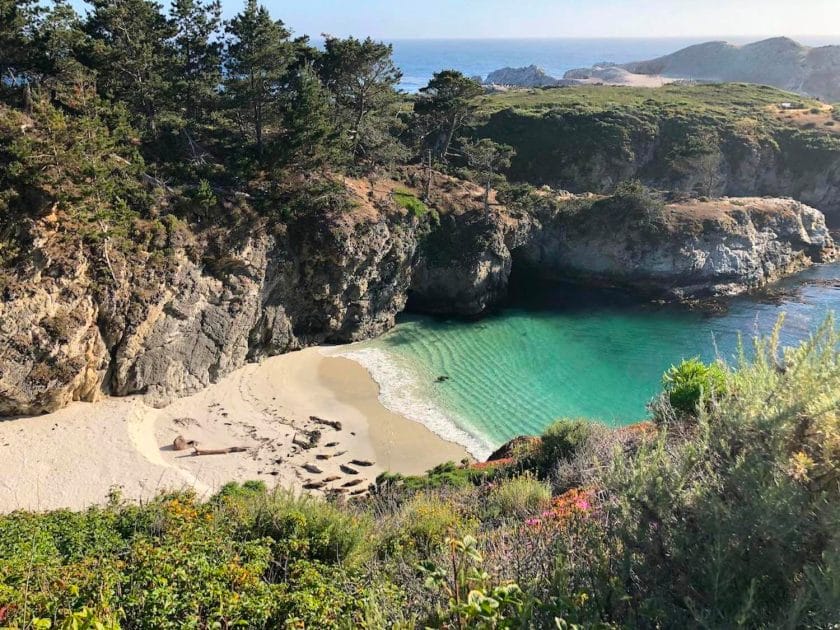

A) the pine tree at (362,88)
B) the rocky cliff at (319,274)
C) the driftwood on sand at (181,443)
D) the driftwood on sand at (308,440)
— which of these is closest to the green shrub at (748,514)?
the driftwood on sand at (308,440)

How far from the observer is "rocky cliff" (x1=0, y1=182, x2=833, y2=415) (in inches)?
884

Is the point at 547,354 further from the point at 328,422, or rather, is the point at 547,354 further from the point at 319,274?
the point at 328,422

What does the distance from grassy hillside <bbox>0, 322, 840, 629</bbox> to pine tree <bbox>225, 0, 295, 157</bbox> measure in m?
26.4

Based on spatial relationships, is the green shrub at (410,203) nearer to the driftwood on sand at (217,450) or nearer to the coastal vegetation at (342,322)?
the coastal vegetation at (342,322)

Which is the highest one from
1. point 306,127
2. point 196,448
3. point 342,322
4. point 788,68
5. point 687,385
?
point 788,68

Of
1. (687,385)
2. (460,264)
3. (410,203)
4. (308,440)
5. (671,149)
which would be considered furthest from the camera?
(671,149)

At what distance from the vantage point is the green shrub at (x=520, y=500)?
11.8m

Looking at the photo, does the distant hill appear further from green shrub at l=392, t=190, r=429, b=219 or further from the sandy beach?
the sandy beach

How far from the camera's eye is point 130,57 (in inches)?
1150

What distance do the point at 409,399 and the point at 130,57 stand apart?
2416 cm

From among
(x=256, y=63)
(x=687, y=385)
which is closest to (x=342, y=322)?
(x=256, y=63)

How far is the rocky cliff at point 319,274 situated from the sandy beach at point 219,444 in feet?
4.65

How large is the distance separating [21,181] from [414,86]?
565 feet

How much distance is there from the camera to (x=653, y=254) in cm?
4525
